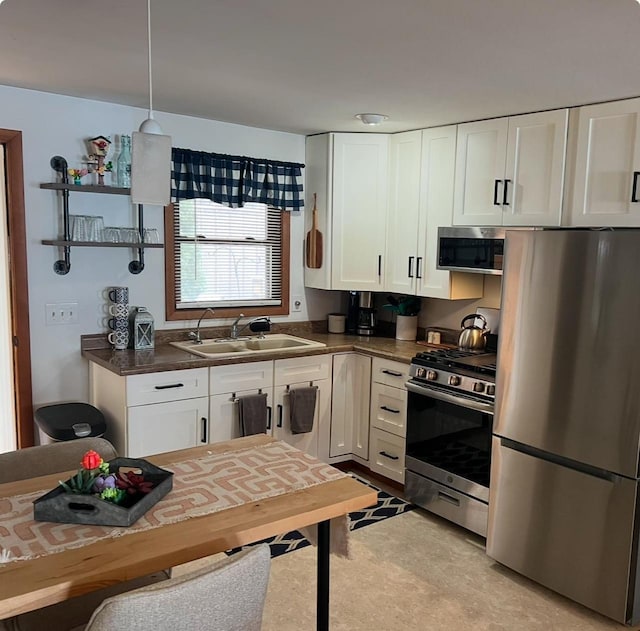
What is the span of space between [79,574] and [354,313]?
3.34 metres

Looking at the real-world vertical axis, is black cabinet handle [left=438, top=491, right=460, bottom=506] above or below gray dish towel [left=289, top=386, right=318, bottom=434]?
below

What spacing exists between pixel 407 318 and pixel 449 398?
3.52 feet

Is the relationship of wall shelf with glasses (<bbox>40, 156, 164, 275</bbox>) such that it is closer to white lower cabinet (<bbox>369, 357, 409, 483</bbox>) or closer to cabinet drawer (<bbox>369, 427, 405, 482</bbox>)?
white lower cabinet (<bbox>369, 357, 409, 483</bbox>)

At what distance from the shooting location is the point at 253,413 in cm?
360

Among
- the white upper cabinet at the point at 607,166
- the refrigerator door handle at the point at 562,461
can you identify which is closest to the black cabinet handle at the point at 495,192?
the white upper cabinet at the point at 607,166

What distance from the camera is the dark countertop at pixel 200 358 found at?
3266 mm

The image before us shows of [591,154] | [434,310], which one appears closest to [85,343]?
[434,310]

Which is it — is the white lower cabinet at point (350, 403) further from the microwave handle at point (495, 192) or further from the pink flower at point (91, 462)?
the pink flower at point (91, 462)

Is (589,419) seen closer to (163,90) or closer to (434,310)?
(434,310)

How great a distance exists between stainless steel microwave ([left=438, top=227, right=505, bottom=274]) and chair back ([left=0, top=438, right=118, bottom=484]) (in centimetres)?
226

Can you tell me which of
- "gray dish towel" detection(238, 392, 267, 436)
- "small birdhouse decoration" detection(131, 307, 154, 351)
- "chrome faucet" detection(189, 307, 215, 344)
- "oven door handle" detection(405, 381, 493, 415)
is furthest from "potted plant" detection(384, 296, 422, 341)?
"small birdhouse decoration" detection(131, 307, 154, 351)

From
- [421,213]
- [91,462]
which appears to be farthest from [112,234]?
[91,462]

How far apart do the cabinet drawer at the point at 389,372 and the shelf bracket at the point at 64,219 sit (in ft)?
6.25

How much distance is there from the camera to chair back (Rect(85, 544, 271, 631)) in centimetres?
120
